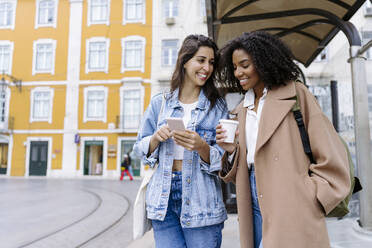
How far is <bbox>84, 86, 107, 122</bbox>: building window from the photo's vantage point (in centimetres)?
2030

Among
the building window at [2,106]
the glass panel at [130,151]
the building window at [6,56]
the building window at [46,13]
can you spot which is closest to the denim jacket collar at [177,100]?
the glass panel at [130,151]

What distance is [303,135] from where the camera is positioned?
139 centimetres

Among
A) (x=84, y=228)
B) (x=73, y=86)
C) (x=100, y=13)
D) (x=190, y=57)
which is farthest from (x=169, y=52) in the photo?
(x=190, y=57)

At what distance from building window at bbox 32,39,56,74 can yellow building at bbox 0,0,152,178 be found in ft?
0.22

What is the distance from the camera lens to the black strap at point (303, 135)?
1.38 m

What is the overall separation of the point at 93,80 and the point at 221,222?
20.3m

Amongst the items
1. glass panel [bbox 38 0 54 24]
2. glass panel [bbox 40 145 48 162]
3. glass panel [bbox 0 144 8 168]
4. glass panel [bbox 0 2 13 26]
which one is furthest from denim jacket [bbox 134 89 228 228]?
glass panel [bbox 0 2 13 26]

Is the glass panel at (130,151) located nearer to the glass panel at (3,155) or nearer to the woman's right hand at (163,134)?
the glass panel at (3,155)

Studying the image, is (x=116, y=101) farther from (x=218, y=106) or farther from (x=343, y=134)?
(x=218, y=106)

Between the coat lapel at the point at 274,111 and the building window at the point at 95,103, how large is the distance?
19.6 meters

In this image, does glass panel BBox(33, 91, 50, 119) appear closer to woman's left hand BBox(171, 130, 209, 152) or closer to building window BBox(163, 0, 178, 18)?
building window BBox(163, 0, 178, 18)

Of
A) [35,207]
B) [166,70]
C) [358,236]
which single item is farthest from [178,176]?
[166,70]

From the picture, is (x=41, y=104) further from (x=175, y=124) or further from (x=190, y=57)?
(x=175, y=124)

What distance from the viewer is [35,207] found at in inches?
282
